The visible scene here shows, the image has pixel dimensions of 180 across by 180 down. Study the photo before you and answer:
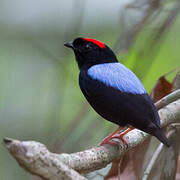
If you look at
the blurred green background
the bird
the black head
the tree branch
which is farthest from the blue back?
the blurred green background

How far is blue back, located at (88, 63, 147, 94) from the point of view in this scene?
3.42 metres

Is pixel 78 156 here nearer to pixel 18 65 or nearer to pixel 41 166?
pixel 41 166

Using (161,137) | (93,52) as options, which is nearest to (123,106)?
(161,137)

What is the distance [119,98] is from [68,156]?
0.97 m

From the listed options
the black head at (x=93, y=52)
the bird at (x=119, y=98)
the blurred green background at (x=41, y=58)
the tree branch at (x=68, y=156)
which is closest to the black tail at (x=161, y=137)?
→ the bird at (x=119, y=98)

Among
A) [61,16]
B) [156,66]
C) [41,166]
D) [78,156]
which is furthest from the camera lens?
[61,16]

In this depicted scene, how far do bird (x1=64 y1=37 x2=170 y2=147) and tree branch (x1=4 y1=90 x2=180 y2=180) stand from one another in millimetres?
164

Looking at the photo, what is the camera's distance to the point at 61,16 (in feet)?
21.2

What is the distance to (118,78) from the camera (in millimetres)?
3506

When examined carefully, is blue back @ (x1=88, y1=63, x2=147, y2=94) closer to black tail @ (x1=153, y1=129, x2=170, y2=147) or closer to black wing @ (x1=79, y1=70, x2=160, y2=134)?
black wing @ (x1=79, y1=70, x2=160, y2=134)

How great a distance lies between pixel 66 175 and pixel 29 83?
4.02 m

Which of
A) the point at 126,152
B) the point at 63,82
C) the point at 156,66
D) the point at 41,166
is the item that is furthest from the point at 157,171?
the point at 156,66

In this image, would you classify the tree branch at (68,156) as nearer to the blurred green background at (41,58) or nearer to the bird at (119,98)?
the bird at (119,98)

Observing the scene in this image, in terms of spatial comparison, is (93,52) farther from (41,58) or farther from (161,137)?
(41,58)
